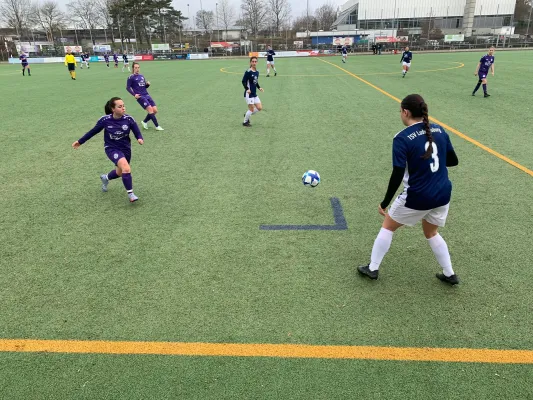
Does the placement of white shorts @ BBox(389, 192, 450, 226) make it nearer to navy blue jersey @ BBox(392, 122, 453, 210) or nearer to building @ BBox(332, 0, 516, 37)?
navy blue jersey @ BBox(392, 122, 453, 210)

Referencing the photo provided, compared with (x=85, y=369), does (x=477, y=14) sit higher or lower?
higher

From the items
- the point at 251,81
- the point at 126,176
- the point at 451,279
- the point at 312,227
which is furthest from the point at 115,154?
the point at 251,81

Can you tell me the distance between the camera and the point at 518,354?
294 cm

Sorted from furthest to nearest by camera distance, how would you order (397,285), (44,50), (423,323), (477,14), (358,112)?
(477,14), (44,50), (358,112), (397,285), (423,323)

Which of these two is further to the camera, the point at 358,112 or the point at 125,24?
the point at 125,24

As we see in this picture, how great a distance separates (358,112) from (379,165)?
5.68m

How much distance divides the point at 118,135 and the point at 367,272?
4.32 m

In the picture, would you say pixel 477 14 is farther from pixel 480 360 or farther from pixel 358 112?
pixel 480 360

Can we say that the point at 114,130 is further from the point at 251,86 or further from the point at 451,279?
the point at 251,86

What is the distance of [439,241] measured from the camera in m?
3.67

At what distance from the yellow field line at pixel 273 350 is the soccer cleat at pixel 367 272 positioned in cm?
94

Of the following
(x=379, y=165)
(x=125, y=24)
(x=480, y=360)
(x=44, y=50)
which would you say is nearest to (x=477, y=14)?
(x=125, y=24)

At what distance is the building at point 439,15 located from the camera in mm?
75938

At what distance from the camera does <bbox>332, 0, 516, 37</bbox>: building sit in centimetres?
7594
